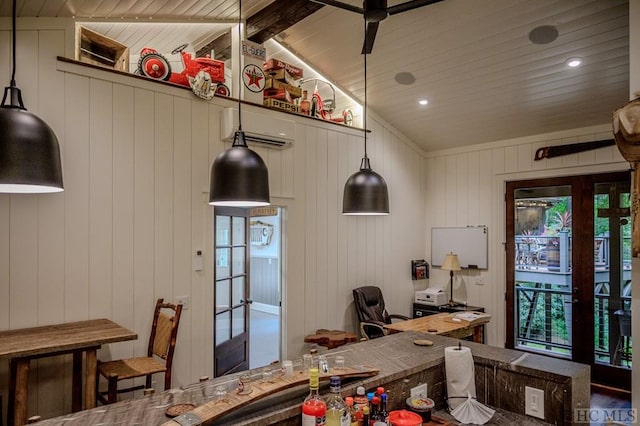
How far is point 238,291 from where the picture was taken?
4.39m

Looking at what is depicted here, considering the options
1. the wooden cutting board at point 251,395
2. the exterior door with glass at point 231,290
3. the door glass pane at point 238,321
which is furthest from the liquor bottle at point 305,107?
the wooden cutting board at point 251,395

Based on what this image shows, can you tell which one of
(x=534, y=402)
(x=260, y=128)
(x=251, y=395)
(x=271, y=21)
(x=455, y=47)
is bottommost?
(x=534, y=402)

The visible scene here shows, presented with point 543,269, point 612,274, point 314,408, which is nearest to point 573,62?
point 612,274

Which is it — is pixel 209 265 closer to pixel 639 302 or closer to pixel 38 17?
pixel 38 17

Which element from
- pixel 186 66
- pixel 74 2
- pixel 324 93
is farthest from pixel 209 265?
pixel 324 93

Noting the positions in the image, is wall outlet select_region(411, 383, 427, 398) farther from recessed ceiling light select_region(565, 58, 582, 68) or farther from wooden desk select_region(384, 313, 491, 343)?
recessed ceiling light select_region(565, 58, 582, 68)

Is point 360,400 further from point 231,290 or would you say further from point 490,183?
point 490,183

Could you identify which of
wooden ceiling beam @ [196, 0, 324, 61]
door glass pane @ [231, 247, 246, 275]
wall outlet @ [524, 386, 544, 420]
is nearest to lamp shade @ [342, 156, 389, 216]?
wall outlet @ [524, 386, 544, 420]

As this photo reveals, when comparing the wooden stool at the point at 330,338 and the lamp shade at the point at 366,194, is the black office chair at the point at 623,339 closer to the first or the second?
the wooden stool at the point at 330,338

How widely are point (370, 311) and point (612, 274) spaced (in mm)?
2578

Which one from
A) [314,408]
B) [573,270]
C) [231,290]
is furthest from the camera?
[573,270]

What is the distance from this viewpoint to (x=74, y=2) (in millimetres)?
3076

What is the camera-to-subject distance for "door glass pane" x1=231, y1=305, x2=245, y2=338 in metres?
4.32

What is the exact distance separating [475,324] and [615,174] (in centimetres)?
220
